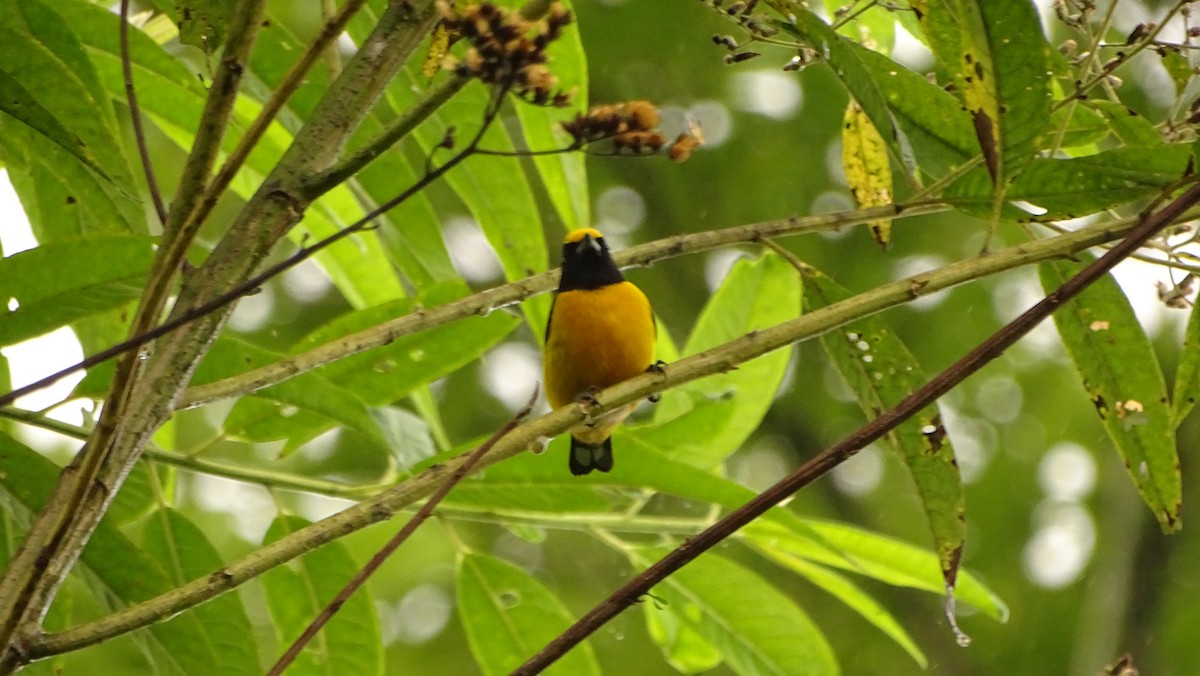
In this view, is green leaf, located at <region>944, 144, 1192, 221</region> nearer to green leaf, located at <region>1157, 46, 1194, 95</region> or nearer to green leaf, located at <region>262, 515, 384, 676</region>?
green leaf, located at <region>1157, 46, 1194, 95</region>

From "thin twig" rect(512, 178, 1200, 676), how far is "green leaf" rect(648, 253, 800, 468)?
3.68 feet

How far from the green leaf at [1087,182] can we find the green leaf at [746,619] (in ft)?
2.99

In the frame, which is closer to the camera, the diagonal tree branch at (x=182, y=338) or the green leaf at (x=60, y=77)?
the diagonal tree branch at (x=182, y=338)

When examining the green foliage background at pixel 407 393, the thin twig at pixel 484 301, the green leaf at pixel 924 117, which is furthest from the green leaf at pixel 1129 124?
the thin twig at pixel 484 301

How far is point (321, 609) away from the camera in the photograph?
1921 millimetres

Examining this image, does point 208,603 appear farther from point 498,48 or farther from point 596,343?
point 596,343

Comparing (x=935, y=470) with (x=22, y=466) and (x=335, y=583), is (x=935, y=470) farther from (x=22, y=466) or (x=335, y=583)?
(x=22, y=466)

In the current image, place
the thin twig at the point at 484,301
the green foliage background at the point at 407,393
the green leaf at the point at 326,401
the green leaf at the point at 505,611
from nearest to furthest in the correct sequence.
A: the thin twig at the point at 484,301, the green foliage background at the point at 407,393, the green leaf at the point at 326,401, the green leaf at the point at 505,611

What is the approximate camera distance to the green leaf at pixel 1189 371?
5.57 feet

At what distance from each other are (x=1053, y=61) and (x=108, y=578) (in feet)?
4.66

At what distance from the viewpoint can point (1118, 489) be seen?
6926 millimetres

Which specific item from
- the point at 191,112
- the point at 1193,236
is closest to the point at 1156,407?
the point at 1193,236

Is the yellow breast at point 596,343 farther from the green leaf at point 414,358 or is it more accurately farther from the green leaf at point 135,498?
the green leaf at point 135,498

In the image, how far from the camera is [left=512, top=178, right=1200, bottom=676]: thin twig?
105 centimetres
